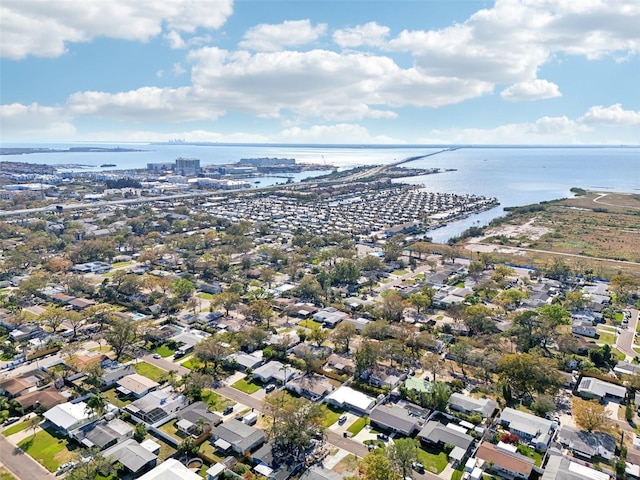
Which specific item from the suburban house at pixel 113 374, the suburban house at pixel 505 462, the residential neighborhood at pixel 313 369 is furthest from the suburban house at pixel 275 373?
the suburban house at pixel 505 462

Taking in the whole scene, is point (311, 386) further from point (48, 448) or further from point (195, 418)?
point (48, 448)

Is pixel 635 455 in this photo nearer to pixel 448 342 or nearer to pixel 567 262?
pixel 448 342

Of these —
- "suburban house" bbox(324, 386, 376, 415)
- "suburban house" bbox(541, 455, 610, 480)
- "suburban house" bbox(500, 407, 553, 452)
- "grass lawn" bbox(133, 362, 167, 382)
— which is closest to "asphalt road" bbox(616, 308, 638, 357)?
"suburban house" bbox(500, 407, 553, 452)

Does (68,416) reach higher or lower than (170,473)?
higher

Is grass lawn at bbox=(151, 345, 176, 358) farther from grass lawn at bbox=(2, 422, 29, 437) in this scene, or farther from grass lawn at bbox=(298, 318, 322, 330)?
grass lawn at bbox=(298, 318, 322, 330)

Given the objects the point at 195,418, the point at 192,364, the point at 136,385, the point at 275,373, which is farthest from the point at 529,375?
the point at 136,385

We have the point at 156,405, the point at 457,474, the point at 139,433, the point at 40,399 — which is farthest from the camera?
the point at 40,399

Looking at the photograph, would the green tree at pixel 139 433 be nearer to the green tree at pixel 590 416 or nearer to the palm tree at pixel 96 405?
the palm tree at pixel 96 405
